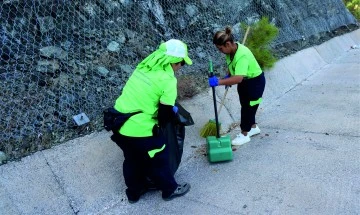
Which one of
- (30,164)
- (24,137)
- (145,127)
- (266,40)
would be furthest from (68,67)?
(266,40)

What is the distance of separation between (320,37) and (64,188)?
25.3 ft

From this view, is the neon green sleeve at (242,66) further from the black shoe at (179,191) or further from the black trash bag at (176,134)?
the black shoe at (179,191)

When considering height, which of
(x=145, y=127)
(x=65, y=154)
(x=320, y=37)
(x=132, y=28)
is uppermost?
(x=132, y=28)

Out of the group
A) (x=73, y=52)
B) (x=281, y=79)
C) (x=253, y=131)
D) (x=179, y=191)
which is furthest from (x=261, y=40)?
(x=179, y=191)

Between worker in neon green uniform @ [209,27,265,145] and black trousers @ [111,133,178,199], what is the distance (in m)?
0.93

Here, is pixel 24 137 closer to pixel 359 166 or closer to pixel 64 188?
pixel 64 188

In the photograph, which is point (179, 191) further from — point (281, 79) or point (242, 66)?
point (281, 79)

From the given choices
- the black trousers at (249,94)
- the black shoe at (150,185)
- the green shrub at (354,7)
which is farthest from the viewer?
the green shrub at (354,7)

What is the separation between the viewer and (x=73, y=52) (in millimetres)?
4418

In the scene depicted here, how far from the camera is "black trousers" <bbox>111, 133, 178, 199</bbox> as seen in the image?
9.04 feet

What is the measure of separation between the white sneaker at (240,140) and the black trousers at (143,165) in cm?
114

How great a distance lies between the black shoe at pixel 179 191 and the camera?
9.99 ft

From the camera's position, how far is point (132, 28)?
17.0ft

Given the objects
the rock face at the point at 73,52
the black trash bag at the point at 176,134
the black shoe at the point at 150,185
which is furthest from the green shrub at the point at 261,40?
the black shoe at the point at 150,185
